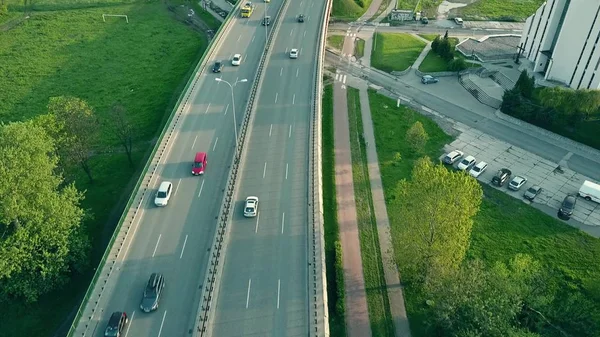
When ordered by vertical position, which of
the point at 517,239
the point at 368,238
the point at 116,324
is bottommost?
the point at 517,239

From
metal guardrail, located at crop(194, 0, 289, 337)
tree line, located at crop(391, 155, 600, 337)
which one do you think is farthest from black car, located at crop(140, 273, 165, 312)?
tree line, located at crop(391, 155, 600, 337)

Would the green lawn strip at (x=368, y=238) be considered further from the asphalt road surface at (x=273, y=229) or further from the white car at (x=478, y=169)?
the white car at (x=478, y=169)

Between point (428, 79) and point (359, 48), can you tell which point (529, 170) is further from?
point (359, 48)

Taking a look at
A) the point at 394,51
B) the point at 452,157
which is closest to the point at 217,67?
the point at 452,157

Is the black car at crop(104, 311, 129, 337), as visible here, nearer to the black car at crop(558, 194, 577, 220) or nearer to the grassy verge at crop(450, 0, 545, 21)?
the black car at crop(558, 194, 577, 220)

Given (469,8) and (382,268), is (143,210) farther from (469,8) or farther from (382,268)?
(469,8)

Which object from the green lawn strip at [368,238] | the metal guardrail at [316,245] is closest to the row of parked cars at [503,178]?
the green lawn strip at [368,238]

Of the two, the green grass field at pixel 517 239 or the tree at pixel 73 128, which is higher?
the tree at pixel 73 128
